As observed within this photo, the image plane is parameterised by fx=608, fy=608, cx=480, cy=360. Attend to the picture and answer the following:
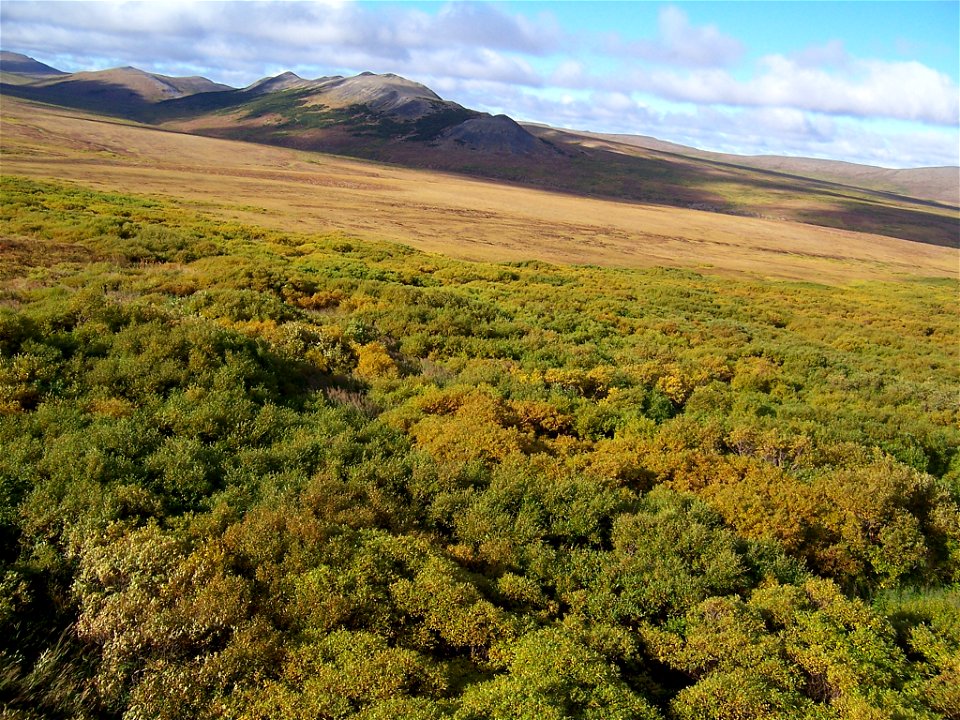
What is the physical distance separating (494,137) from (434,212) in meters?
91.1

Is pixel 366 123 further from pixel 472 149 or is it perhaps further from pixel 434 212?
pixel 434 212

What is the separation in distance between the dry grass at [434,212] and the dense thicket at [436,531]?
24.8m

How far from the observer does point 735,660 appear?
15.6ft

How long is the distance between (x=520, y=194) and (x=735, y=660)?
78899 mm

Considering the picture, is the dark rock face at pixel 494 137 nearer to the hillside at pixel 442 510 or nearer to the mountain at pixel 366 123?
the mountain at pixel 366 123

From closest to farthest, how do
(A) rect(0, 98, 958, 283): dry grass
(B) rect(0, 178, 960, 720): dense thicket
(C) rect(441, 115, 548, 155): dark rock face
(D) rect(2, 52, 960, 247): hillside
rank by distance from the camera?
(B) rect(0, 178, 960, 720): dense thicket
(A) rect(0, 98, 958, 283): dry grass
(D) rect(2, 52, 960, 247): hillside
(C) rect(441, 115, 548, 155): dark rock face

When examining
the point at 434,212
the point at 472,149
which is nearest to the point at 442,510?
the point at 434,212

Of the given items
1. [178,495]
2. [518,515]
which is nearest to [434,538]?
[518,515]

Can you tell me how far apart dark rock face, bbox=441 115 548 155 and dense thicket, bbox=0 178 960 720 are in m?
126

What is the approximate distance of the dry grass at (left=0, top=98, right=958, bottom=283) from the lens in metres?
40.3

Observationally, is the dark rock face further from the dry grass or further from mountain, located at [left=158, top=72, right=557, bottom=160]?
the dry grass

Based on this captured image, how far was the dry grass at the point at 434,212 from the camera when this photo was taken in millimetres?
40281

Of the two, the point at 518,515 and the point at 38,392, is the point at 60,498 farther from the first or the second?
the point at 518,515

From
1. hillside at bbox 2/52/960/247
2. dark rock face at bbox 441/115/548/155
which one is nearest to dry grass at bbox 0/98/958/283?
hillside at bbox 2/52/960/247
